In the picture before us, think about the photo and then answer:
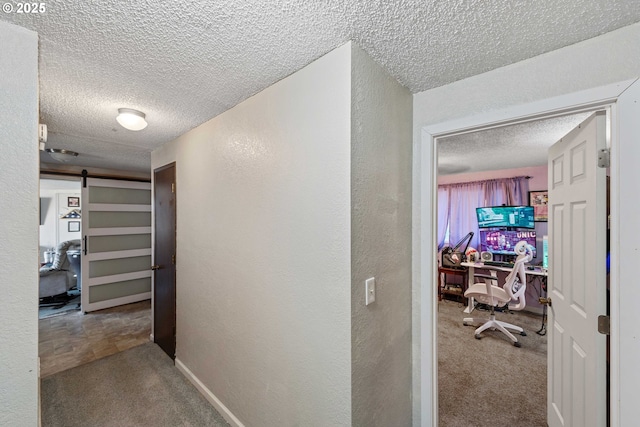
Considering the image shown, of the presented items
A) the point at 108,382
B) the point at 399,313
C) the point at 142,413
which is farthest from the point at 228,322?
the point at 108,382

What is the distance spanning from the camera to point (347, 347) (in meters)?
1.13

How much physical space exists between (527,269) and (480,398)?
2.46m

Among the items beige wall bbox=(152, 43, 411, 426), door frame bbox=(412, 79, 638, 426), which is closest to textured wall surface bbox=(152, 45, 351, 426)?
beige wall bbox=(152, 43, 411, 426)

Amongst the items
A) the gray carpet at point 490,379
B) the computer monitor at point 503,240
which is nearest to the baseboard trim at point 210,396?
the gray carpet at point 490,379

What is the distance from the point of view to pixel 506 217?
414cm

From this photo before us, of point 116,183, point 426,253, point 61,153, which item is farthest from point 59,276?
point 426,253

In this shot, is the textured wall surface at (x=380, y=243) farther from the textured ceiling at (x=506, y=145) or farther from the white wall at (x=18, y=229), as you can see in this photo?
the white wall at (x=18, y=229)

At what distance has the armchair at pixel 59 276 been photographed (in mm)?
4098

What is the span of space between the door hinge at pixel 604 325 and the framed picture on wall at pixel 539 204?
342 centimetres

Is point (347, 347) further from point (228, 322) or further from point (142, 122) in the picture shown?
point (142, 122)

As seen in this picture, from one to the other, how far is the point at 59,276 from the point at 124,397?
141 inches

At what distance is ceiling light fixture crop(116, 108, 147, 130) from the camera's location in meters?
1.83

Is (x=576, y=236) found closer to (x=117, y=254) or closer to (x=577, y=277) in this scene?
(x=577, y=277)

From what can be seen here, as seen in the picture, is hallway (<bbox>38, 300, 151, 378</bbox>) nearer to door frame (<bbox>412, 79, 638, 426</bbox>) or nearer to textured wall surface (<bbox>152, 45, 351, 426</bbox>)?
textured wall surface (<bbox>152, 45, 351, 426</bbox>)
